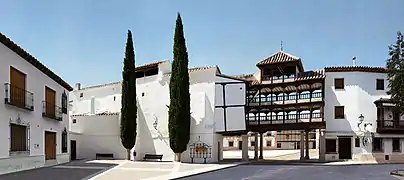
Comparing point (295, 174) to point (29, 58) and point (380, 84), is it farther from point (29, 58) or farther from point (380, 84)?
point (380, 84)

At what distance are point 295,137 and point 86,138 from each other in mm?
39206

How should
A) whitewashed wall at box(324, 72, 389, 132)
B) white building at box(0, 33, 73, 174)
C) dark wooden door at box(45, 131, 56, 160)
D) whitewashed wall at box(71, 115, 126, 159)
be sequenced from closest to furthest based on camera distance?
1. white building at box(0, 33, 73, 174)
2. dark wooden door at box(45, 131, 56, 160)
3. whitewashed wall at box(71, 115, 126, 159)
4. whitewashed wall at box(324, 72, 389, 132)

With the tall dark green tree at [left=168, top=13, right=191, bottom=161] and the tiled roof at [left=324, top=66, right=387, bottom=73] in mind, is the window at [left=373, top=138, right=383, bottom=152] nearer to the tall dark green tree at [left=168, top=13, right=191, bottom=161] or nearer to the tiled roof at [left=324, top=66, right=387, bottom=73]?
the tiled roof at [left=324, top=66, right=387, bottom=73]

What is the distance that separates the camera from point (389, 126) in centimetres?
3291

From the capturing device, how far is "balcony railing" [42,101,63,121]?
911 inches

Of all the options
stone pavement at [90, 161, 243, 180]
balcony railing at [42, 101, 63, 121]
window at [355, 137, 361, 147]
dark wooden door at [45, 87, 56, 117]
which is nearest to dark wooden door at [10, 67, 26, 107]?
balcony railing at [42, 101, 63, 121]

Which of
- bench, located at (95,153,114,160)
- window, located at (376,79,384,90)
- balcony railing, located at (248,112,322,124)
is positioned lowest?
bench, located at (95,153,114,160)

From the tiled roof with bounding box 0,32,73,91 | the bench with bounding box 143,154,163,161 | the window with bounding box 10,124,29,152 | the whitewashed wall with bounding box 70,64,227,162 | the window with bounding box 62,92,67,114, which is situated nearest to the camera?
the tiled roof with bounding box 0,32,73,91

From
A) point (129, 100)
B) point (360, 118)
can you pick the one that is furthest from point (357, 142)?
point (129, 100)

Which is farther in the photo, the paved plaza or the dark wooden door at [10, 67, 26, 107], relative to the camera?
the dark wooden door at [10, 67, 26, 107]

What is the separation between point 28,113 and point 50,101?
4.63m

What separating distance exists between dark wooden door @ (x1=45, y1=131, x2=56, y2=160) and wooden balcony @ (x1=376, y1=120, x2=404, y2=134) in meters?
23.1

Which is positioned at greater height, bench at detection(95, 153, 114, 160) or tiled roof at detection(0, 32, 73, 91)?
tiled roof at detection(0, 32, 73, 91)

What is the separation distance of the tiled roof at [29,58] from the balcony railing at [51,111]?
1.62 metres
